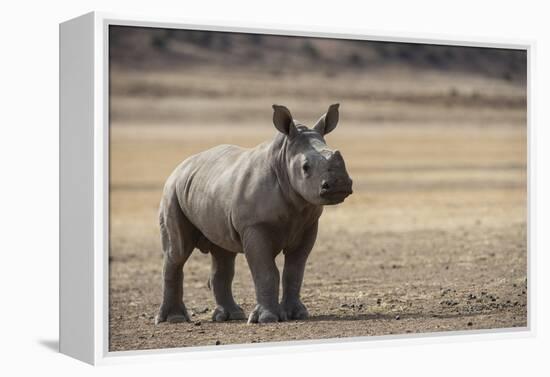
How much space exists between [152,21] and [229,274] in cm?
323

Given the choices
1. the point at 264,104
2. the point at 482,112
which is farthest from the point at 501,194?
the point at 264,104

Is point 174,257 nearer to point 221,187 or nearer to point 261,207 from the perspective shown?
point 221,187

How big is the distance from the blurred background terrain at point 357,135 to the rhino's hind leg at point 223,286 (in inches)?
122

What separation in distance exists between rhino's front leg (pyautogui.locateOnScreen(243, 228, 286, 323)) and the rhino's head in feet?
2.04

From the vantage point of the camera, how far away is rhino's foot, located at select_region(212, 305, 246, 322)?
13125 mm

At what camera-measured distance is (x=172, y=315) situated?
13.1 metres

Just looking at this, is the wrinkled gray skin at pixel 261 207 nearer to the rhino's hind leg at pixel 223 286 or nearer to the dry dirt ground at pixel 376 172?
the rhino's hind leg at pixel 223 286

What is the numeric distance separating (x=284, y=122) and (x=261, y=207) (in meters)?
0.90

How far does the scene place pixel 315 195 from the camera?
38.8 feet

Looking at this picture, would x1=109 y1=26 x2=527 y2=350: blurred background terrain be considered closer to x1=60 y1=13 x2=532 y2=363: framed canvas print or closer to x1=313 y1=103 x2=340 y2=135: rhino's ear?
x1=60 y1=13 x2=532 y2=363: framed canvas print

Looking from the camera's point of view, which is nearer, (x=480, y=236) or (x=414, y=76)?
(x=480, y=236)

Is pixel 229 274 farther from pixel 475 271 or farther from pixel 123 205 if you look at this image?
pixel 123 205

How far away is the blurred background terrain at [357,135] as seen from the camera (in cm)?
1927

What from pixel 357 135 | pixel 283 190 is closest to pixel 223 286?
pixel 283 190
